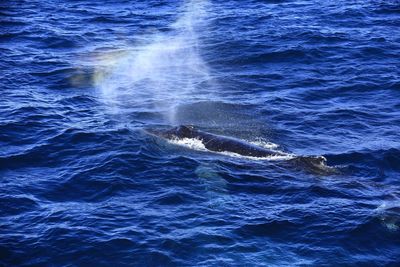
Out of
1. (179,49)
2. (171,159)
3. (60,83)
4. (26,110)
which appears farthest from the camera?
(179,49)

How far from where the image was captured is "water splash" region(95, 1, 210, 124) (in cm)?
3169

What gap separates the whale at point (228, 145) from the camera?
941 inches

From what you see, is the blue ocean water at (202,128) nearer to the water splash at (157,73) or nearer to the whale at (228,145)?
the water splash at (157,73)

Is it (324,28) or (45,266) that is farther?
(324,28)

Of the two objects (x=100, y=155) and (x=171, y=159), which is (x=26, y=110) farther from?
(x=171, y=159)

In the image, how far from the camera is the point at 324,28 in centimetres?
4206

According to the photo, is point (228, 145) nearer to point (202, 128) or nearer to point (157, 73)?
point (202, 128)

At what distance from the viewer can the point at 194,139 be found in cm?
2619

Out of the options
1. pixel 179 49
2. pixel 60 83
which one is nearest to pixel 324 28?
pixel 179 49

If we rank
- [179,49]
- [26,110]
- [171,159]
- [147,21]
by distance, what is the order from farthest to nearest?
[147,21] → [179,49] → [26,110] → [171,159]

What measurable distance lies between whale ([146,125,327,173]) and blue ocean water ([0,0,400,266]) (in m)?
0.59

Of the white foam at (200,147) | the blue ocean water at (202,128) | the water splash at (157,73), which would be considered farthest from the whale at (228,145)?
the water splash at (157,73)

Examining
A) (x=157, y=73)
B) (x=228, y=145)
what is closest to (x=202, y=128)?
(x=228, y=145)

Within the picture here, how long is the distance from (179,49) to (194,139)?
15.2m
